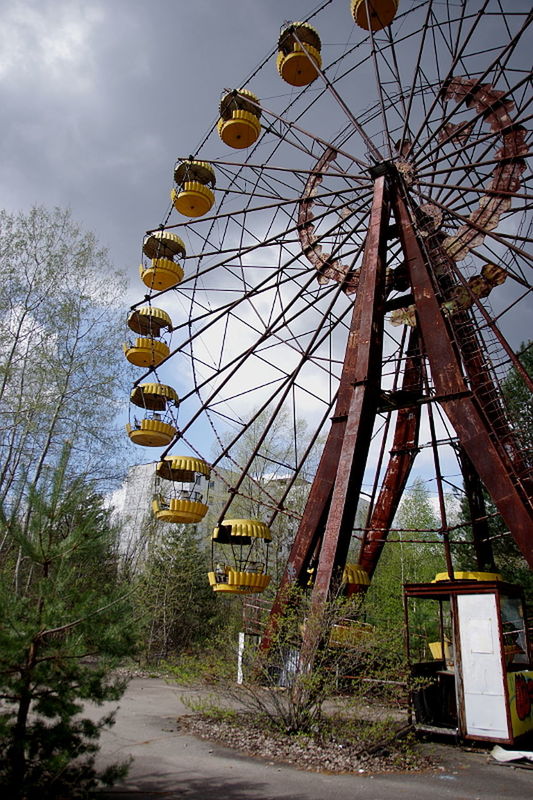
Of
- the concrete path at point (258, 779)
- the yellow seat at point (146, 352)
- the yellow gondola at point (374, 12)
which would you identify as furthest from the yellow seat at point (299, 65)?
the concrete path at point (258, 779)

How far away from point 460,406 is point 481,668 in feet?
14.0

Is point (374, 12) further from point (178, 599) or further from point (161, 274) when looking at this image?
point (178, 599)

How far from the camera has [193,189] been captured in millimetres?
15328

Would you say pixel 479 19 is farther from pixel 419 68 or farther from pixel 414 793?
pixel 414 793

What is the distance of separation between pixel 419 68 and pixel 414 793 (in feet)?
51.0

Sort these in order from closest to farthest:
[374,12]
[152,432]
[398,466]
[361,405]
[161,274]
Answer: 1. [361,405]
2. [374,12]
3. [152,432]
4. [398,466]
5. [161,274]

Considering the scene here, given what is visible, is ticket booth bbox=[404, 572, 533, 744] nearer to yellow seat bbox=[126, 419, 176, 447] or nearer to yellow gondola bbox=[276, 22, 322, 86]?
yellow seat bbox=[126, 419, 176, 447]

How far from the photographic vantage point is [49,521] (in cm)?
501

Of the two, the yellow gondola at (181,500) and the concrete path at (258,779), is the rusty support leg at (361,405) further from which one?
the yellow gondola at (181,500)

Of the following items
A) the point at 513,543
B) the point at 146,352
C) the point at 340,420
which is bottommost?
the point at 513,543

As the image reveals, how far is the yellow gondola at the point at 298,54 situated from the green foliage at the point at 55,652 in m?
14.0

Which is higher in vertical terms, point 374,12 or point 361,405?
point 374,12

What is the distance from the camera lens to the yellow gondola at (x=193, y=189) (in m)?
15.4

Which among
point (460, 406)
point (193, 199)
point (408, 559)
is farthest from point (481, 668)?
point (408, 559)
